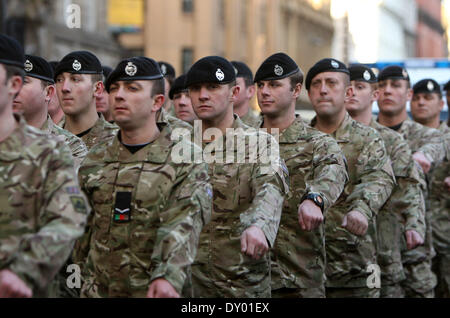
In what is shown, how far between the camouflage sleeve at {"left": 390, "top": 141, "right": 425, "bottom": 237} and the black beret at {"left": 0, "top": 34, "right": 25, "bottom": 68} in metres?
5.31

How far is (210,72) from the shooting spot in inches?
295

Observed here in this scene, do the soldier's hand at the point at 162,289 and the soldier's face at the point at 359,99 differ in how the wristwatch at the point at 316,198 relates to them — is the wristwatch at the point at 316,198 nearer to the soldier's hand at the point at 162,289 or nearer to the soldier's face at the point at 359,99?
the soldier's hand at the point at 162,289

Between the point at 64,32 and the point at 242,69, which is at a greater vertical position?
the point at 64,32

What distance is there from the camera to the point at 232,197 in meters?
7.51

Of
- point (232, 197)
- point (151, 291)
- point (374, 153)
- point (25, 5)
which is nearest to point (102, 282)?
point (151, 291)

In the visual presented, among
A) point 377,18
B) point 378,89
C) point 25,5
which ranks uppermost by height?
point 377,18

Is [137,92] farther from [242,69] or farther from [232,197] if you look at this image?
[242,69]

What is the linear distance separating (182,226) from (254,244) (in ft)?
1.94

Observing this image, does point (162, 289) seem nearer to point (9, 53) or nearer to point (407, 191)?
point (9, 53)

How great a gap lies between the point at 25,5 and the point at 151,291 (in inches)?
1049

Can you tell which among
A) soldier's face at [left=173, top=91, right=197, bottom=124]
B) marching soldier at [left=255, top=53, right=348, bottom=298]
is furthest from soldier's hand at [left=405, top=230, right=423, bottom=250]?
soldier's face at [left=173, top=91, right=197, bottom=124]

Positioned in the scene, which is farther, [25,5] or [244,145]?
[25,5]

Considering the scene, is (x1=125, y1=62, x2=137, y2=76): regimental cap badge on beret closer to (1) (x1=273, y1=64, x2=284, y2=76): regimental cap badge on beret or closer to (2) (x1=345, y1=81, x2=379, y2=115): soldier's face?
(1) (x1=273, y1=64, x2=284, y2=76): regimental cap badge on beret

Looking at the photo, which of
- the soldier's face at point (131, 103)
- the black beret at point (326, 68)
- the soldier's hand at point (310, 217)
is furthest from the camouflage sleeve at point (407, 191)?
the soldier's face at point (131, 103)
